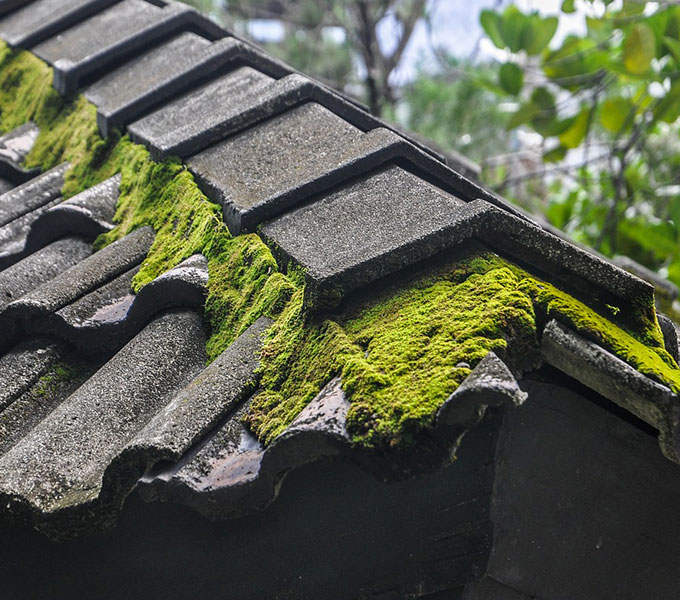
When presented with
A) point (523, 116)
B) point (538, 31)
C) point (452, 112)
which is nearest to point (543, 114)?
point (523, 116)

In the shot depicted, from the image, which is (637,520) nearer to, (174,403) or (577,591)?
(577,591)

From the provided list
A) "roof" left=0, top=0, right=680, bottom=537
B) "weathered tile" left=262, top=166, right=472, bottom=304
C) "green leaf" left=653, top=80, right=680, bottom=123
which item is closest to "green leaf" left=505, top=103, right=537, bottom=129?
"green leaf" left=653, top=80, right=680, bottom=123

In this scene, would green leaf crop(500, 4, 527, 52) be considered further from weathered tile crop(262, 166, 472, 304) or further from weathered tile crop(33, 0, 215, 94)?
weathered tile crop(262, 166, 472, 304)

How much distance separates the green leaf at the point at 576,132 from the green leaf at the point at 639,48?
1253mm

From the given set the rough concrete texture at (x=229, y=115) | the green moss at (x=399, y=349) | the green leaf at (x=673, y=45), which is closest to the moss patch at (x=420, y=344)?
the green moss at (x=399, y=349)

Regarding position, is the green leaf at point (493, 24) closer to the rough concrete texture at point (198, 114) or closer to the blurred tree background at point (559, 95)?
the blurred tree background at point (559, 95)

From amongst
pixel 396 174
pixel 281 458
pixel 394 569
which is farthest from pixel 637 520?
pixel 396 174

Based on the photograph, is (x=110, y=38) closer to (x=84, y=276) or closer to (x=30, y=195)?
(x=30, y=195)

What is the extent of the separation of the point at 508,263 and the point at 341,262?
0.31 meters

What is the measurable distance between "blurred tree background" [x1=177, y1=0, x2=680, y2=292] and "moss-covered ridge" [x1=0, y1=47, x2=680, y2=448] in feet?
7.83

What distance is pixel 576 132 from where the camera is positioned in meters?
4.82

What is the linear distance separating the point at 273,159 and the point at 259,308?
1.64 ft

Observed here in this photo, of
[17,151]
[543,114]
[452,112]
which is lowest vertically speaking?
[452,112]

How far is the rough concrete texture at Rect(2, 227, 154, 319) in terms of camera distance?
1.86 metres
